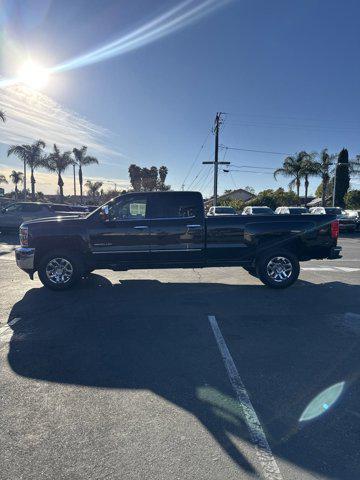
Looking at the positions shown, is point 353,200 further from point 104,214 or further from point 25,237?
point 25,237

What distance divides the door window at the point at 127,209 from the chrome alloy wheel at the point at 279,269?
291 centimetres

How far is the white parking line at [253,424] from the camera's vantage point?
2.40 metres

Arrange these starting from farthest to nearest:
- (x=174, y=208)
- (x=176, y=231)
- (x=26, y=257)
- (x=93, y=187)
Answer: (x=93, y=187) → (x=174, y=208) → (x=176, y=231) → (x=26, y=257)

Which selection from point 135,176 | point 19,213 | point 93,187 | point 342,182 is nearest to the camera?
point 19,213

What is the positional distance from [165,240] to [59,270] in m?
2.28

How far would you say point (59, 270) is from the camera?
7.32 m

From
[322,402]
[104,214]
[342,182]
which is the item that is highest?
[342,182]

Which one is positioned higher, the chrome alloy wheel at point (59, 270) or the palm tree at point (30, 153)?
the palm tree at point (30, 153)

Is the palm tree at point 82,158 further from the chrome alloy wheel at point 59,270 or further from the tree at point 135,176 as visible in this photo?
the chrome alloy wheel at point 59,270

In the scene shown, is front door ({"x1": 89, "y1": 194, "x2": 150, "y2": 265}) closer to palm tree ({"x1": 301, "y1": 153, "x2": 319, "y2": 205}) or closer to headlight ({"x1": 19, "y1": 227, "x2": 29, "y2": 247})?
headlight ({"x1": 19, "y1": 227, "x2": 29, "y2": 247})

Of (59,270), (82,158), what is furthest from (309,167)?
(59,270)

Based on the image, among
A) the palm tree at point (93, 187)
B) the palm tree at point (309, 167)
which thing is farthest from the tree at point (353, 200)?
the palm tree at point (93, 187)

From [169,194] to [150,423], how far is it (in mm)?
5382

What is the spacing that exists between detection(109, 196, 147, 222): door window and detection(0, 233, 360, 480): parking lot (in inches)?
73.3
